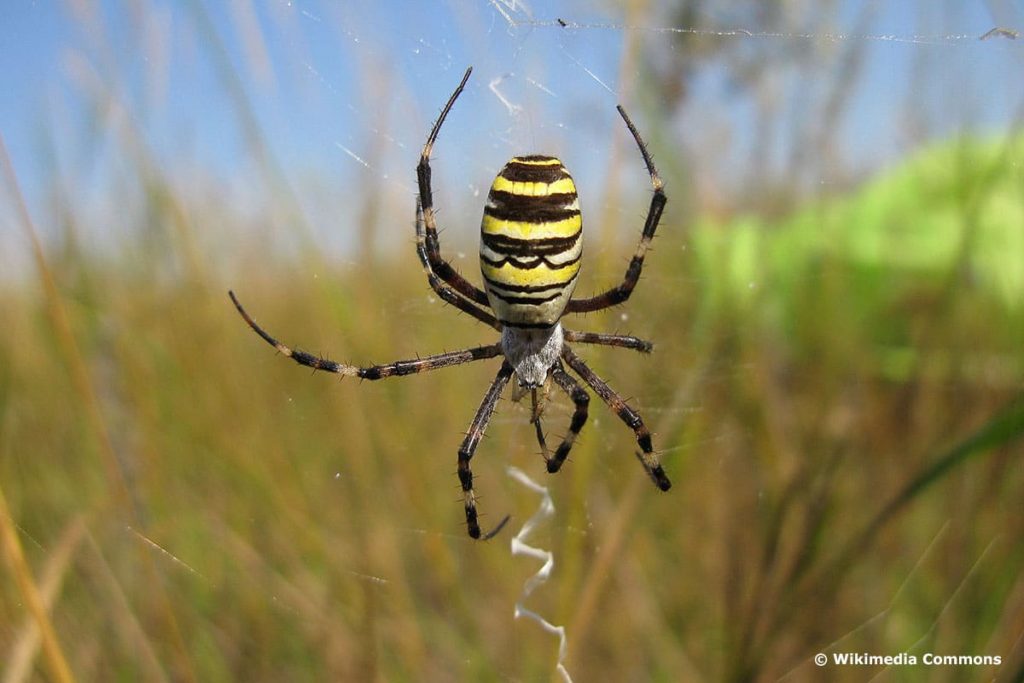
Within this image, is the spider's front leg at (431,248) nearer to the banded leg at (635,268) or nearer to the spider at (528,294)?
the spider at (528,294)

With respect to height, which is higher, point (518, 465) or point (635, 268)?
point (635, 268)

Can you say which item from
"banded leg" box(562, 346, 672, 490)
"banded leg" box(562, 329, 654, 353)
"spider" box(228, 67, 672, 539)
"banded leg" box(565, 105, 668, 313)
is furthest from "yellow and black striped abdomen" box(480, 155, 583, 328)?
"banded leg" box(562, 346, 672, 490)

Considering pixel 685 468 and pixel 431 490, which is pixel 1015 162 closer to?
pixel 685 468

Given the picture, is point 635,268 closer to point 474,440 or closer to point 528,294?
point 528,294

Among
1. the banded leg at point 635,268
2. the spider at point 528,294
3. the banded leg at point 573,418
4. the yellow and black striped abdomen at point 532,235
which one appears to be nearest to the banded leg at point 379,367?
the spider at point 528,294

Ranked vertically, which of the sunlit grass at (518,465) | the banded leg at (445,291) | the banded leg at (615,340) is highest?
the banded leg at (445,291)

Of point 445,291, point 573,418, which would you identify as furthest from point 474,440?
point 445,291
